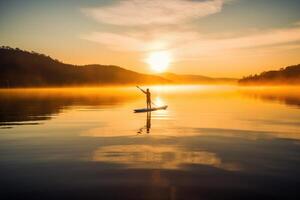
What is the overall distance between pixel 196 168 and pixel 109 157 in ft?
17.8

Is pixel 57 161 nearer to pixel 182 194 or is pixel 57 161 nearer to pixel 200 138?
pixel 182 194

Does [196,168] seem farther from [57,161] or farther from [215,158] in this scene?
[57,161]

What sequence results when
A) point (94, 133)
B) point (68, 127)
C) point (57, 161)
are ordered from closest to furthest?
1. point (57, 161)
2. point (94, 133)
3. point (68, 127)

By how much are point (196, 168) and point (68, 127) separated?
19.3 meters

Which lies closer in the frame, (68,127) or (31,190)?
(31,190)

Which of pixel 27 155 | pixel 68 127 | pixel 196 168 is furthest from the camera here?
pixel 68 127

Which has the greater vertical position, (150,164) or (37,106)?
(37,106)

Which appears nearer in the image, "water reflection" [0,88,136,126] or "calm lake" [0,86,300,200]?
"calm lake" [0,86,300,200]

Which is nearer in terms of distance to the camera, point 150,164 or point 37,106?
point 150,164

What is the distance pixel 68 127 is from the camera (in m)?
32.6

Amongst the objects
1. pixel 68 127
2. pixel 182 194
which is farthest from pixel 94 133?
pixel 182 194

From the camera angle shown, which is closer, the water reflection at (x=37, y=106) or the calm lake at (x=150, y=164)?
the calm lake at (x=150, y=164)

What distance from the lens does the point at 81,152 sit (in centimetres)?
2078

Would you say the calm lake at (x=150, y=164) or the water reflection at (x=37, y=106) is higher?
the water reflection at (x=37, y=106)
